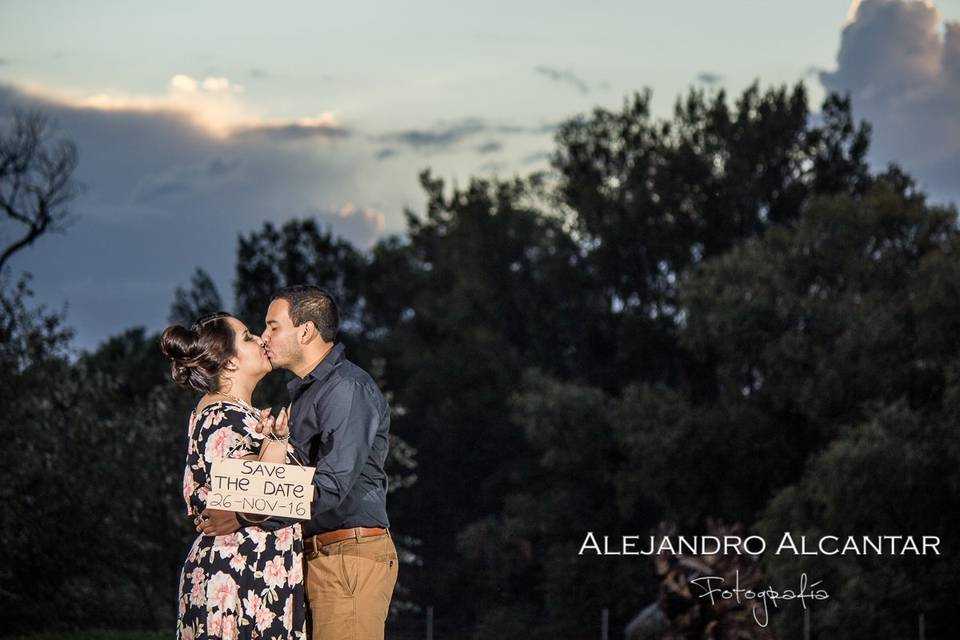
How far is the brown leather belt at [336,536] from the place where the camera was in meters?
5.73

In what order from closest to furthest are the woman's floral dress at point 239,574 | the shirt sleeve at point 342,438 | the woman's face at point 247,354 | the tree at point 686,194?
the shirt sleeve at point 342,438
the woman's floral dress at point 239,574
the woman's face at point 247,354
the tree at point 686,194

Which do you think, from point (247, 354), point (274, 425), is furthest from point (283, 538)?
point (247, 354)

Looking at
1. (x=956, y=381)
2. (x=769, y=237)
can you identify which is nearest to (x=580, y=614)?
(x=769, y=237)

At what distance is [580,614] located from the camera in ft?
127

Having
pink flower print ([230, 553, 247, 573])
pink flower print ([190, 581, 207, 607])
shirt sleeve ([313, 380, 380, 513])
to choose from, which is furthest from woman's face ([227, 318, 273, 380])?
pink flower print ([190, 581, 207, 607])

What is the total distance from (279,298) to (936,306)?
2813 centimetres

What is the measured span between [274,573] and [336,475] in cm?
47

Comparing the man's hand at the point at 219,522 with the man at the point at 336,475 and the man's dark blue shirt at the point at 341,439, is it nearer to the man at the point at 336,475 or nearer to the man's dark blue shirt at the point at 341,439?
the man at the point at 336,475

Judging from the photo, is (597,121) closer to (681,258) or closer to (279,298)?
(681,258)

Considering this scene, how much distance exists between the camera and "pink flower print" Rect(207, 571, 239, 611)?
560 cm

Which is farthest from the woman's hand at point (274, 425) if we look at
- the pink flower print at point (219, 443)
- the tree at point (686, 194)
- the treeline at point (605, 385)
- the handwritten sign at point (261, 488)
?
the tree at point (686, 194)

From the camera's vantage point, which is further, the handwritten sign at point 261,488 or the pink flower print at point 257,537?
the pink flower print at point 257,537

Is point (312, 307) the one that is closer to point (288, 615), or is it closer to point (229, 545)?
point (229, 545)

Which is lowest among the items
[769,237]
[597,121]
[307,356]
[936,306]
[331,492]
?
[331,492]
